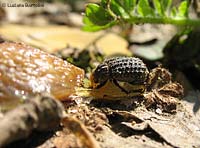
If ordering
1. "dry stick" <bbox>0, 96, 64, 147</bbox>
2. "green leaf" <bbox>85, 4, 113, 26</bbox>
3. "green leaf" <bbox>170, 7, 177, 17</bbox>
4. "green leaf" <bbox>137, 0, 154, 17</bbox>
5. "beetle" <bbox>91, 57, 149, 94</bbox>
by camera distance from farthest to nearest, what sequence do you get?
"green leaf" <bbox>170, 7, 177, 17</bbox>
"green leaf" <bbox>137, 0, 154, 17</bbox>
"green leaf" <bbox>85, 4, 113, 26</bbox>
"beetle" <bbox>91, 57, 149, 94</bbox>
"dry stick" <bbox>0, 96, 64, 147</bbox>

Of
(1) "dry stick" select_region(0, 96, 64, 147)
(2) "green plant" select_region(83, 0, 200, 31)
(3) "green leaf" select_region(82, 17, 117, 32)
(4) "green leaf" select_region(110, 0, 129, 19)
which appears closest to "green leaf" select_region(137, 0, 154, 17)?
(2) "green plant" select_region(83, 0, 200, 31)

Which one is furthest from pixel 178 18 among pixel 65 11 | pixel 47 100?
pixel 65 11

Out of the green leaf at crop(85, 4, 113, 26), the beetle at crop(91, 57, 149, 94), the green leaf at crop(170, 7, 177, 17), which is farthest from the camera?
the green leaf at crop(170, 7, 177, 17)

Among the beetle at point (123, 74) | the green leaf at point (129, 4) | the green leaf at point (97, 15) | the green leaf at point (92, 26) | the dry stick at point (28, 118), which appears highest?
the green leaf at point (129, 4)

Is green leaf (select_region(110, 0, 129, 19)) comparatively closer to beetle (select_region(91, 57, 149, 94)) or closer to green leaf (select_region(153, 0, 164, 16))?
green leaf (select_region(153, 0, 164, 16))

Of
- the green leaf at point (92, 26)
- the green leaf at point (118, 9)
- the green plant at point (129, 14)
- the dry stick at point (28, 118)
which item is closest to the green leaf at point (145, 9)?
the green plant at point (129, 14)

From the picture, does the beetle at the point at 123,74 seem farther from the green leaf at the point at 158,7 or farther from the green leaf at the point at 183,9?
the green leaf at the point at 183,9
